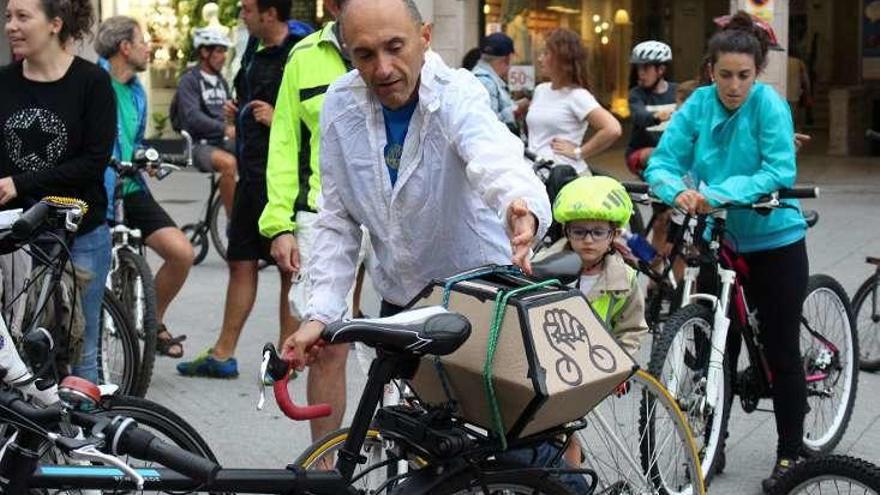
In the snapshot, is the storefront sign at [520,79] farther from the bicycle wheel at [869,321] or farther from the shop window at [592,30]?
the bicycle wheel at [869,321]

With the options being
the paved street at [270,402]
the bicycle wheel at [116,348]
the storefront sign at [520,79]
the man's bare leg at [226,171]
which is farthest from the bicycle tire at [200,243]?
the storefront sign at [520,79]

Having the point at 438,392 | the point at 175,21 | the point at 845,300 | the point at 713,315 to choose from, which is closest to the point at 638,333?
the point at 713,315

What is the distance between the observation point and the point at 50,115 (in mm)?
5941

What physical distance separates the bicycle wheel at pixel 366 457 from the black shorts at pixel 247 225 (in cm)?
429

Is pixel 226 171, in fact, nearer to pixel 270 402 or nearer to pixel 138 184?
pixel 138 184

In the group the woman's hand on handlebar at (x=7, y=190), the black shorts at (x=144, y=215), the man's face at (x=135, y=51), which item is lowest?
the black shorts at (x=144, y=215)

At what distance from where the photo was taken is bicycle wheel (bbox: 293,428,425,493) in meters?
3.56

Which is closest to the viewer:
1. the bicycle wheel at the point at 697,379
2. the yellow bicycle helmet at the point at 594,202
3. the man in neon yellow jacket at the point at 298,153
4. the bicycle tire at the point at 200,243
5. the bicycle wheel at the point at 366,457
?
the bicycle wheel at the point at 366,457

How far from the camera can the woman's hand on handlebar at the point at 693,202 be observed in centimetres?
594

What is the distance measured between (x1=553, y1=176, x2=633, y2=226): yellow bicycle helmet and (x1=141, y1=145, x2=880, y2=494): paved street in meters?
1.23

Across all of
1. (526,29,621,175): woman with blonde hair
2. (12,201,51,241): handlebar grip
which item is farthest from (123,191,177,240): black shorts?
(12,201,51,241): handlebar grip

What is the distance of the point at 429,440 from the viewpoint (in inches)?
130

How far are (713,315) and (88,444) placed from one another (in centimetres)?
341

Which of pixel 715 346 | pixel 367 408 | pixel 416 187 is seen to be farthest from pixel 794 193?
pixel 367 408
